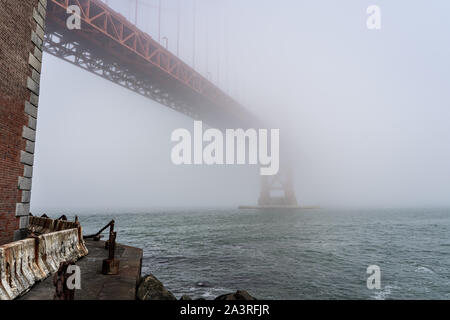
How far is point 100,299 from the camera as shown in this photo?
19.8 feet

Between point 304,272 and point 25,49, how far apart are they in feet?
55.5

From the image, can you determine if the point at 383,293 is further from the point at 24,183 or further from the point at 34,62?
the point at 34,62

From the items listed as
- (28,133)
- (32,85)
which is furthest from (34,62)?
(28,133)

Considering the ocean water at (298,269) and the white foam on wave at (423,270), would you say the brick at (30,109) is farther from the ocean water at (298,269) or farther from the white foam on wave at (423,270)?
the white foam on wave at (423,270)

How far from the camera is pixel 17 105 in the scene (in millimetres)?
8148

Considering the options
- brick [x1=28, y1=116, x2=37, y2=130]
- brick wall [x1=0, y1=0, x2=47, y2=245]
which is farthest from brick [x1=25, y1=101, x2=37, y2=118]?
brick [x1=28, y1=116, x2=37, y2=130]

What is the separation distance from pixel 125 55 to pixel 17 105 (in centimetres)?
Result: 3514

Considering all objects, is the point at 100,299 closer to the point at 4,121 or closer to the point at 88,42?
the point at 4,121

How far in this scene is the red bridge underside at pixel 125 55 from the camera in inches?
1336

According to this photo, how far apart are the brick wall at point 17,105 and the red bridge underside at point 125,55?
86.3ft

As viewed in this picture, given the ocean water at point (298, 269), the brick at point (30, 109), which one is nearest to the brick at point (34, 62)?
the brick at point (30, 109)
